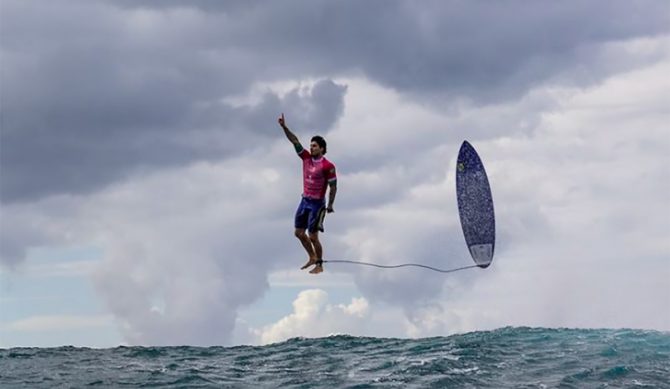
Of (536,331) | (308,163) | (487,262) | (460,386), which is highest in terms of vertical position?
(308,163)

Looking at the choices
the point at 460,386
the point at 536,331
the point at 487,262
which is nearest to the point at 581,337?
the point at 536,331

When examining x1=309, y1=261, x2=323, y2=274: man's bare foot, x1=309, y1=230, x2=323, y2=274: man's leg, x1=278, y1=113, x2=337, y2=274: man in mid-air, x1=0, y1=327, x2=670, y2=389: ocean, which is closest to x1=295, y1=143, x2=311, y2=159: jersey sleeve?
x1=278, y1=113, x2=337, y2=274: man in mid-air

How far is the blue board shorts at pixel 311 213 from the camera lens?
970 inches

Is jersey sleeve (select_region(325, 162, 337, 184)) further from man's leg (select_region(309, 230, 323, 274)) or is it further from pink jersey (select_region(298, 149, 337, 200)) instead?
man's leg (select_region(309, 230, 323, 274))

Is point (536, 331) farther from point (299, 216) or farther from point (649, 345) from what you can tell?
point (299, 216)

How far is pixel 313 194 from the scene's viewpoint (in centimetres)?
2456

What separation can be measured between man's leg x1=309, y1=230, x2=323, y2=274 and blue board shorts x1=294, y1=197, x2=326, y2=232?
0.19 meters

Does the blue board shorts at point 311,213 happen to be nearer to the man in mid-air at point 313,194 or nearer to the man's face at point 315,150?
the man in mid-air at point 313,194

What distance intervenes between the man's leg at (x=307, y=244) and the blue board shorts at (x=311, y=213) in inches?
8.3

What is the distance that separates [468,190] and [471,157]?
1.15m

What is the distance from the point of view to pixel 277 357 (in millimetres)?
27500


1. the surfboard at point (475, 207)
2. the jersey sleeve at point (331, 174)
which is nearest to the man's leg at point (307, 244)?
the jersey sleeve at point (331, 174)

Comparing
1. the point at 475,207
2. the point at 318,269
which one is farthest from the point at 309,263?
the point at 475,207

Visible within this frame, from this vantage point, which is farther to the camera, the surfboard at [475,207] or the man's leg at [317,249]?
the surfboard at [475,207]
